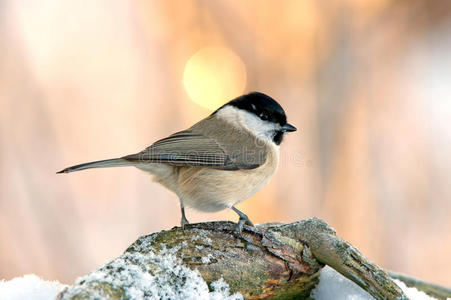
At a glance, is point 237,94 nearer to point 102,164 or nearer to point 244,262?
point 102,164

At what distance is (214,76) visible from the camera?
4.58 metres

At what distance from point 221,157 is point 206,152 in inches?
3.5

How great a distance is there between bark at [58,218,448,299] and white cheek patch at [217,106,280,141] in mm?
765

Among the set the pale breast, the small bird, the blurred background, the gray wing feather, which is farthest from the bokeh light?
the pale breast

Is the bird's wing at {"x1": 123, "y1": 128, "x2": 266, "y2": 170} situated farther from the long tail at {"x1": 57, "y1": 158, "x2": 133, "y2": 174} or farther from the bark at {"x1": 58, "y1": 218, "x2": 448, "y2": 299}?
the bark at {"x1": 58, "y1": 218, "x2": 448, "y2": 299}

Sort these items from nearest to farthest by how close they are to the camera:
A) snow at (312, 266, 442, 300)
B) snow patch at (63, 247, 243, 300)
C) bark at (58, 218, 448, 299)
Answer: snow patch at (63, 247, 243, 300)
bark at (58, 218, 448, 299)
snow at (312, 266, 442, 300)

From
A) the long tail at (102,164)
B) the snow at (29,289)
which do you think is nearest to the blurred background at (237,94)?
the long tail at (102,164)

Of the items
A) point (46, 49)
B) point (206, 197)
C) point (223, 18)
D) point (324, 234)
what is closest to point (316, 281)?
point (324, 234)

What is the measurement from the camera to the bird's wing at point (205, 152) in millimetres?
2309

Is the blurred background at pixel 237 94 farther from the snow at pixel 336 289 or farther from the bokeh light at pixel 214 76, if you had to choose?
the snow at pixel 336 289

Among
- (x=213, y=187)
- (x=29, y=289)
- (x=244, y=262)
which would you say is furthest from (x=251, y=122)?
(x=29, y=289)

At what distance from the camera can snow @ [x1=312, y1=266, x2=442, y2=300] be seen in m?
1.76

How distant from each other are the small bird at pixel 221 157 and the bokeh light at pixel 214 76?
5.99ft

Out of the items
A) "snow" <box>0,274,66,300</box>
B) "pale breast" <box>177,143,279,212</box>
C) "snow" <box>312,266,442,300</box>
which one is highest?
"pale breast" <box>177,143,279,212</box>
